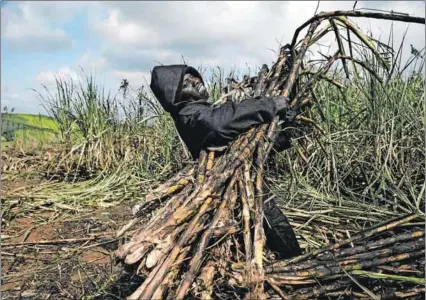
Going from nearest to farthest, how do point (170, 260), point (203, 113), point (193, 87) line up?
point (170, 260) → point (203, 113) → point (193, 87)

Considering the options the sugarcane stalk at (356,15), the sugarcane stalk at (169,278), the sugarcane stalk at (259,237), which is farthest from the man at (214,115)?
the sugarcane stalk at (356,15)

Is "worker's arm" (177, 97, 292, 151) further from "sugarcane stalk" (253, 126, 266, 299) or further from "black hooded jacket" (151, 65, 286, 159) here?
"sugarcane stalk" (253, 126, 266, 299)

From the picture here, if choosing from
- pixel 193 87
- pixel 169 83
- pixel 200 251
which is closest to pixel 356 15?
pixel 193 87

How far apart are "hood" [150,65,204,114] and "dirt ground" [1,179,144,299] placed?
34.1 inches

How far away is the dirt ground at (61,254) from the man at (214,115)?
30.2 inches

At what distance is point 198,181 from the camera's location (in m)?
2.53

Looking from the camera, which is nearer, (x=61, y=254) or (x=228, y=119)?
(x=228, y=119)

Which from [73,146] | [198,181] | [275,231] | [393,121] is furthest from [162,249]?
[73,146]

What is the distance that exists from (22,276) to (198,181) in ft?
4.53

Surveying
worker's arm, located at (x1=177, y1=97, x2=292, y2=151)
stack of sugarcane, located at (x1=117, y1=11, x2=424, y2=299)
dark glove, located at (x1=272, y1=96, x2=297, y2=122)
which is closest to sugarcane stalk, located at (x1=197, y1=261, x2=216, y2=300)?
stack of sugarcane, located at (x1=117, y1=11, x2=424, y2=299)

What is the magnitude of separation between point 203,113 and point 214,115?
0.07 meters

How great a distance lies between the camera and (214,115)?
2729mm

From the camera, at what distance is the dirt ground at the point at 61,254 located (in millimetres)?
2742

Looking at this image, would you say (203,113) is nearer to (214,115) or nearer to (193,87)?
(214,115)
